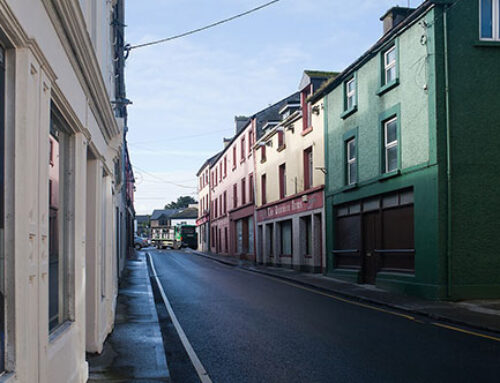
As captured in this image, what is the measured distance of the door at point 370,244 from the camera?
59.6 ft

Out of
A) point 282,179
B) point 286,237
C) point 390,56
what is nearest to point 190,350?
point 390,56

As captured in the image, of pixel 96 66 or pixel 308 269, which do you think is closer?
pixel 96 66

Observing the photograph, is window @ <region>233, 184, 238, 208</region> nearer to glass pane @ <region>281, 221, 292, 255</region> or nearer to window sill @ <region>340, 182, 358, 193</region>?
glass pane @ <region>281, 221, 292, 255</region>

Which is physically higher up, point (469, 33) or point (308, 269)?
point (469, 33)

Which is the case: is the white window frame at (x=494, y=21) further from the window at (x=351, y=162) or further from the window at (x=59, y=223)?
the window at (x=59, y=223)

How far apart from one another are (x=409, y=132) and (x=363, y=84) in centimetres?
387

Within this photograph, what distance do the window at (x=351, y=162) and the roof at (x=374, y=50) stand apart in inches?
96.1

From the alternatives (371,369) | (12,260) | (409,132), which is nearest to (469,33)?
(409,132)

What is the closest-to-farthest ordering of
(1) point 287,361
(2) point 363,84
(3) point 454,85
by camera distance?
(1) point 287,361, (3) point 454,85, (2) point 363,84

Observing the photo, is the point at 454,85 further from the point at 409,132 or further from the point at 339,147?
the point at 339,147

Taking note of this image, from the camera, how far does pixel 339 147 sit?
69.3 feet

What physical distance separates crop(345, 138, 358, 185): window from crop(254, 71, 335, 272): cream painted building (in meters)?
2.09

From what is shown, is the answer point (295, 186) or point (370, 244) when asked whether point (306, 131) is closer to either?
point (295, 186)

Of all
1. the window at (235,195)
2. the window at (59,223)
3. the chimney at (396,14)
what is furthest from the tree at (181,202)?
the window at (59,223)
